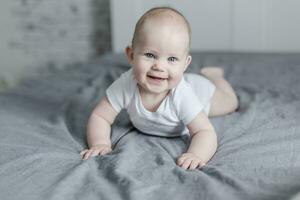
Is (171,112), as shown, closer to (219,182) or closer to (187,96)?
(187,96)

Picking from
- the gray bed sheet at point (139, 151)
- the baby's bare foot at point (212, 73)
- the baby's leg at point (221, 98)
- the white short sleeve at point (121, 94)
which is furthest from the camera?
the baby's bare foot at point (212, 73)

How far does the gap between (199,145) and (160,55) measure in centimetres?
23

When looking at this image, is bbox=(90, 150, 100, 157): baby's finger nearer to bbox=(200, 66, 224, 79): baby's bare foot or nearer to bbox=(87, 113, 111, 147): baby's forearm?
bbox=(87, 113, 111, 147): baby's forearm

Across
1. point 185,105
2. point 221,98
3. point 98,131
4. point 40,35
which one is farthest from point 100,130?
point 40,35

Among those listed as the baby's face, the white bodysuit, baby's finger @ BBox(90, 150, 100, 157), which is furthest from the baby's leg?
baby's finger @ BBox(90, 150, 100, 157)

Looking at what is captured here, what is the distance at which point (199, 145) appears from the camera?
3.77 ft

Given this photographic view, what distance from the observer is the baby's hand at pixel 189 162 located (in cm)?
108

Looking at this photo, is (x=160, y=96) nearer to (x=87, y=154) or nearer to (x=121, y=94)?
(x=121, y=94)

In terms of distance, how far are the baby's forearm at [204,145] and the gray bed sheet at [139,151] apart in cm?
2

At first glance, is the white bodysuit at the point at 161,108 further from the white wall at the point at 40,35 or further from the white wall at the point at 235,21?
the white wall at the point at 40,35

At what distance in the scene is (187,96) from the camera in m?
1.23

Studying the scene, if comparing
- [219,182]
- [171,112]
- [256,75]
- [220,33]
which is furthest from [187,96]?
[220,33]

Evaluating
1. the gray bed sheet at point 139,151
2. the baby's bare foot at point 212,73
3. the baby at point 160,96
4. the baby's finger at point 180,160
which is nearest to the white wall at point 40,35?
the gray bed sheet at point 139,151

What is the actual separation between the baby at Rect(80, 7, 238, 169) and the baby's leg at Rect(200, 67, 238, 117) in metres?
0.04
